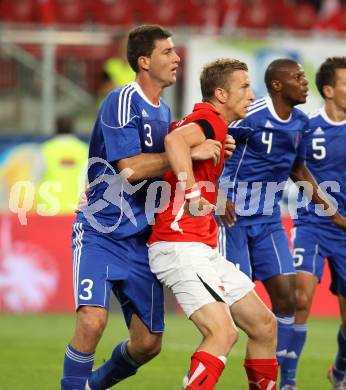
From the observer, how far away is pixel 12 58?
52.6 feet

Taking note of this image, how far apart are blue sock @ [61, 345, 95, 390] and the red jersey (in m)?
0.83

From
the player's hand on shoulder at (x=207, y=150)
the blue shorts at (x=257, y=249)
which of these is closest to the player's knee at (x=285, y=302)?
the blue shorts at (x=257, y=249)

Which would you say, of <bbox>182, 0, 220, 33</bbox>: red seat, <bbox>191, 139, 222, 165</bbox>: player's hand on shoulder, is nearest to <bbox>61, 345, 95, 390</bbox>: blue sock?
<bbox>191, 139, 222, 165</bbox>: player's hand on shoulder

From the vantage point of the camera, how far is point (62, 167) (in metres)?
15.2

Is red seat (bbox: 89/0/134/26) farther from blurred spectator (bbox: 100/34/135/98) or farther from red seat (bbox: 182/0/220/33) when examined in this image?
blurred spectator (bbox: 100/34/135/98)

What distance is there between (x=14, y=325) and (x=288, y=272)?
5195 millimetres

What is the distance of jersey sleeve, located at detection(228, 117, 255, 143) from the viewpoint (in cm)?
856

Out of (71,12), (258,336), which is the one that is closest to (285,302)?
(258,336)

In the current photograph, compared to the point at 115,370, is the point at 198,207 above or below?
above


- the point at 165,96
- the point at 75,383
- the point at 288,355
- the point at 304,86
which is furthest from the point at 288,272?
the point at 165,96

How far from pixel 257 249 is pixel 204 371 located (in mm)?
2357

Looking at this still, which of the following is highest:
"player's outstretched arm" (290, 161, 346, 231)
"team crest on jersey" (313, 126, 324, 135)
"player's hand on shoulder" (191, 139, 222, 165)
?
"player's hand on shoulder" (191, 139, 222, 165)

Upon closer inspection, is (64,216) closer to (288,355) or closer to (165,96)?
(165,96)

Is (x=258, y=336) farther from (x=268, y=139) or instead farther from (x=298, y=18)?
(x=298, y=18)
